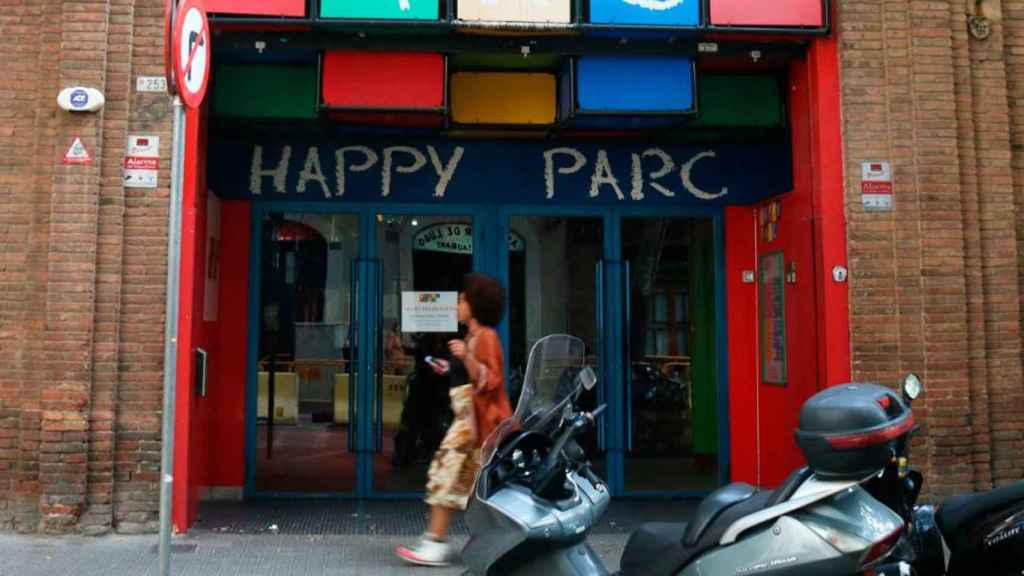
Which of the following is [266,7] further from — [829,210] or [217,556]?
[829,210]

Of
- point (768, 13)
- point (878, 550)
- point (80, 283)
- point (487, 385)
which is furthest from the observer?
point (768, 13)

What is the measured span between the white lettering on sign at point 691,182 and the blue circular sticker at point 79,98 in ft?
16.3

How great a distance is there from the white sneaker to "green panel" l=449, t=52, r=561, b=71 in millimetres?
3815

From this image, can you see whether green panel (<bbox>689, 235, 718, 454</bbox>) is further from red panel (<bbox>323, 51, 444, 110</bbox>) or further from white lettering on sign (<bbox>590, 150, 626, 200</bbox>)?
red panel (<bbox>323, 51, 444, 110</bbox>)

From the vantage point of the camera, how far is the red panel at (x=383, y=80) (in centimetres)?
729

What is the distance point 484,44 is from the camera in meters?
7.24

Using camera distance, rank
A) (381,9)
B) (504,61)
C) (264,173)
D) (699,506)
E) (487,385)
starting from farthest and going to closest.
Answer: (264,173)
(504,61)
(381,9)
(487,385)
(699,506)

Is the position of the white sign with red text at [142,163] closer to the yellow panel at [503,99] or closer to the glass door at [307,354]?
the glass door at [307,354]

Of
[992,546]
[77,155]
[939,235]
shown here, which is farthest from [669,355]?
[77,155]

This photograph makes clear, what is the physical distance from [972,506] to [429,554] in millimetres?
3374

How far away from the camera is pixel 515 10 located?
273 inches

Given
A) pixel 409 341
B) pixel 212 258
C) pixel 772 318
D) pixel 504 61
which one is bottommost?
pixel 409 341

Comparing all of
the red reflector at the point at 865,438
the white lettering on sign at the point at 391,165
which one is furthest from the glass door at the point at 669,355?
the red reflector at the point at 865,438

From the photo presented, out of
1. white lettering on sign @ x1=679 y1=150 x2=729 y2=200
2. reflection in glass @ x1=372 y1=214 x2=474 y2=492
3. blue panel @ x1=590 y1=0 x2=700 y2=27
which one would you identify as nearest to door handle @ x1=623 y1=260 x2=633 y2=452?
white lettering on sign @ x1=679 y1=150 x2=729 y2=200
